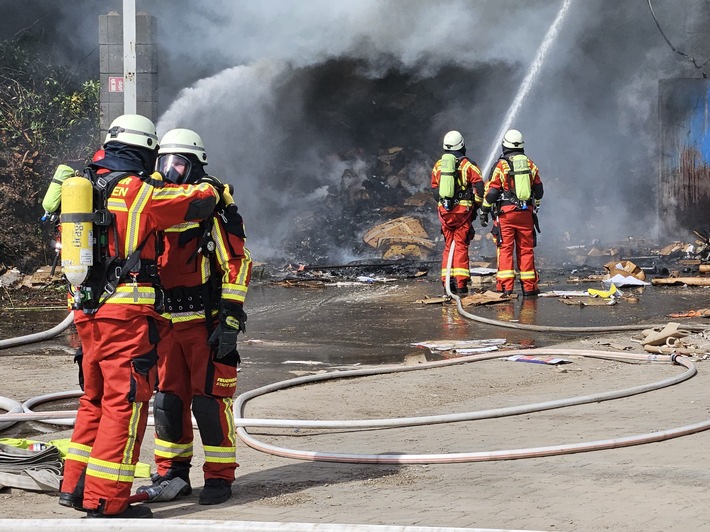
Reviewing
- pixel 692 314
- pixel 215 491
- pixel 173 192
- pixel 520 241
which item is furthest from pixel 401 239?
pixel 173 192

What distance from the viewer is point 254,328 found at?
36.5 feet

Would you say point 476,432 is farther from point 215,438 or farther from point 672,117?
point 672,117

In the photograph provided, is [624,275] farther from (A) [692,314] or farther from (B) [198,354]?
(B) [198,354]

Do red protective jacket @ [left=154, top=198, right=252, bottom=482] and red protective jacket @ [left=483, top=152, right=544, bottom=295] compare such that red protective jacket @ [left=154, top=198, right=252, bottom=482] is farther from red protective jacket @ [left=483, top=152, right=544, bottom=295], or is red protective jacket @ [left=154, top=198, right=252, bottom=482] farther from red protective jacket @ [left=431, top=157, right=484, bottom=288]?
red protective jacket @ [left=431, top=157, right=484, bottom=288]

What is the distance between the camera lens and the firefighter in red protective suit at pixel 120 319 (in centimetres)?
472

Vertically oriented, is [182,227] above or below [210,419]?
above

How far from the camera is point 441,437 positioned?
253 inches

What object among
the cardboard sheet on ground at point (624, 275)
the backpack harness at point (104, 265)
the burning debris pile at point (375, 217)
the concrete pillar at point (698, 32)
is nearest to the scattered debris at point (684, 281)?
the cardboard sheet on ground at point (624, 275)

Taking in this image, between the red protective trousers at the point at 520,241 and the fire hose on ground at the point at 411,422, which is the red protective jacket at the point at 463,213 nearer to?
the red protective trousers at the point at 520,241

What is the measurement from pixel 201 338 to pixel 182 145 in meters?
0.92

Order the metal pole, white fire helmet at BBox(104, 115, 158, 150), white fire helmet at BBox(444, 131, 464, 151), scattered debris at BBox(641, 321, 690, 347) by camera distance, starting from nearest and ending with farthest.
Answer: white fire helmet at BBox(104, 115, 158, 150)
scattered debris at BBox(641, 321, 690, 347)
the metal pole
white fire helmet at BBox(444, 131, 464, 151)

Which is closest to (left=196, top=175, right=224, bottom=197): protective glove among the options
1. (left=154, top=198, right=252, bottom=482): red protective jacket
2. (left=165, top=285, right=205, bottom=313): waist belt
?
(left=154, top=198, right=252, bottom=482): red protective jacket

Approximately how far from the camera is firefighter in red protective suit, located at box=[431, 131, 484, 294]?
13.1m

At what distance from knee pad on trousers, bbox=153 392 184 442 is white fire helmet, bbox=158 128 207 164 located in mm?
1136
